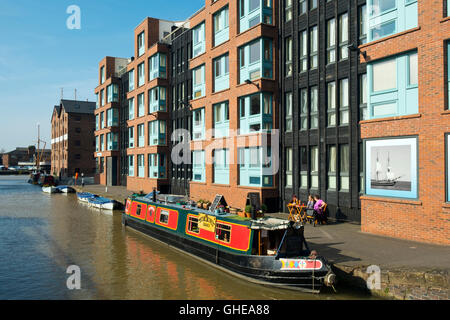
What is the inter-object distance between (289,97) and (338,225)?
8767mm

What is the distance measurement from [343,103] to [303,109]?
3.04 metres

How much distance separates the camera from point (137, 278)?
14.0m

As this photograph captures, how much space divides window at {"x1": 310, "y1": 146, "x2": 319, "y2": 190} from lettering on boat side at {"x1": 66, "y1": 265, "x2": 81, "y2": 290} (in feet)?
43.1

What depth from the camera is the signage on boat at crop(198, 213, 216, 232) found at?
15562mm

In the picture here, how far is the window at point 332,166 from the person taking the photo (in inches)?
798

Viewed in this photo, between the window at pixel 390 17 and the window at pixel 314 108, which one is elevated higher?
the window at pixel 390 17

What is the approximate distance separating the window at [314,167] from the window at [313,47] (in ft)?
15.9

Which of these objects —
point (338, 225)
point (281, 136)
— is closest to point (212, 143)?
point (281, 136)

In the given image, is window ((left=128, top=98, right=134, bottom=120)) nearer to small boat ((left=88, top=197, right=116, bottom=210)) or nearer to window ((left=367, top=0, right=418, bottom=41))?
small boat ((left=88, top=197, right=116, bottom=210))

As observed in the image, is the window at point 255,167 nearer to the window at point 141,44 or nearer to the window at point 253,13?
the window at point 253,13

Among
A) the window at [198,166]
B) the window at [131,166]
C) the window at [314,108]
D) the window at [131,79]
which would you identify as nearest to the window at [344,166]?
the window at [314,108]

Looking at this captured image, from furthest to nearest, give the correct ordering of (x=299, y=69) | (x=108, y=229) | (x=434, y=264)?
(x=108, y=229) → (x=299, y=69) → (x=434, y=264)
